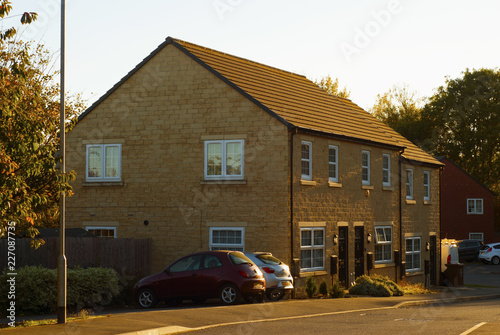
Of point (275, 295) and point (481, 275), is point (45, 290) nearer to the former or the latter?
point (275, 295)

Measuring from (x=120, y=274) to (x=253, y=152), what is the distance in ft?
20.0

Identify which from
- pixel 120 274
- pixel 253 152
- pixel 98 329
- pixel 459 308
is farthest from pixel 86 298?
pixel 459 308

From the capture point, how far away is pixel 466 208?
6581 centimetres

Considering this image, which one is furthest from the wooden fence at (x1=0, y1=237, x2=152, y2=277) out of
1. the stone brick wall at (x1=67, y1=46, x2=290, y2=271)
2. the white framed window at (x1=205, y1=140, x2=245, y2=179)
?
the white framed window at (x1=205, y1=140, x2=245, y2=179)

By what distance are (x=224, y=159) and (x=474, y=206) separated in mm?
42888

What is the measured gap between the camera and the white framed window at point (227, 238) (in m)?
27.1

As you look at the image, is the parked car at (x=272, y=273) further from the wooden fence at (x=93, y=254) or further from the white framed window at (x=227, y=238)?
the wooden fence at (x=93, y=254)

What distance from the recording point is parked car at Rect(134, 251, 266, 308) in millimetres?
21922

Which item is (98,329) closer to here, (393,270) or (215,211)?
(215,211)

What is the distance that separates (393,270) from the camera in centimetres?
3388

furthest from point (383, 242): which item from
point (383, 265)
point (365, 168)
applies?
point (365, 168)

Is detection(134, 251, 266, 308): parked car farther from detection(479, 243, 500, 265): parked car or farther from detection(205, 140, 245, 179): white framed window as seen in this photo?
detection(479, 243, 500, 265): parked car

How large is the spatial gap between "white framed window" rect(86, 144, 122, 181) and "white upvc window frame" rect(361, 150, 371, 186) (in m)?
9.68

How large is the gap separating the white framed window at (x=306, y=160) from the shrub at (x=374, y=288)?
4.52 metres
